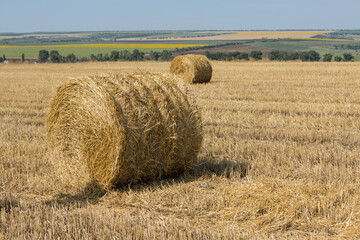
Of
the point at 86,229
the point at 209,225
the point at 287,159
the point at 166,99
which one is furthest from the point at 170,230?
the point at 287,159

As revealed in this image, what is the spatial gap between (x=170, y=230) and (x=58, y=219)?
1208 mm

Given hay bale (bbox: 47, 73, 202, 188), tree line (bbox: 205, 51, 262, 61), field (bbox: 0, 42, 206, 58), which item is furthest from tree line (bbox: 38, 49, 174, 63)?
hay bale (bbox: 47, 73, 202, 188)

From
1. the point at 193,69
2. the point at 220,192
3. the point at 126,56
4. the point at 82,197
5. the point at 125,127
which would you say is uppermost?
the point at 125,127

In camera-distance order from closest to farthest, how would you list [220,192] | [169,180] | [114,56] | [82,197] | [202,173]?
[220,192], [82,197], [169,180], [202,173], [114,56]

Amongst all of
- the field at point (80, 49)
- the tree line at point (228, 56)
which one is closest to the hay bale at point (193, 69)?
the tree line at point (228, 56)

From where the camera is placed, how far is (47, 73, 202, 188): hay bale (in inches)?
220

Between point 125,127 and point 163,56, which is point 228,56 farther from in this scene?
point 125,127

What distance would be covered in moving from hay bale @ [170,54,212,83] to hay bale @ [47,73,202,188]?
39.4 ft

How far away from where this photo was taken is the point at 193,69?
18.5 m

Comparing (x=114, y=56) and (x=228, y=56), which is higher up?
(x=228, y=56)

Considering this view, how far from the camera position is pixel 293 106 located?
11992 millimetres

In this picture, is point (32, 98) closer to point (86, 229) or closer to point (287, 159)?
point (287, 159)

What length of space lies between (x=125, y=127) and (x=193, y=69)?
1320cm

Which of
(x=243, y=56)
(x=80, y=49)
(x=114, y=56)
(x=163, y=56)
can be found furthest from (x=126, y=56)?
(x=80, y=49)
